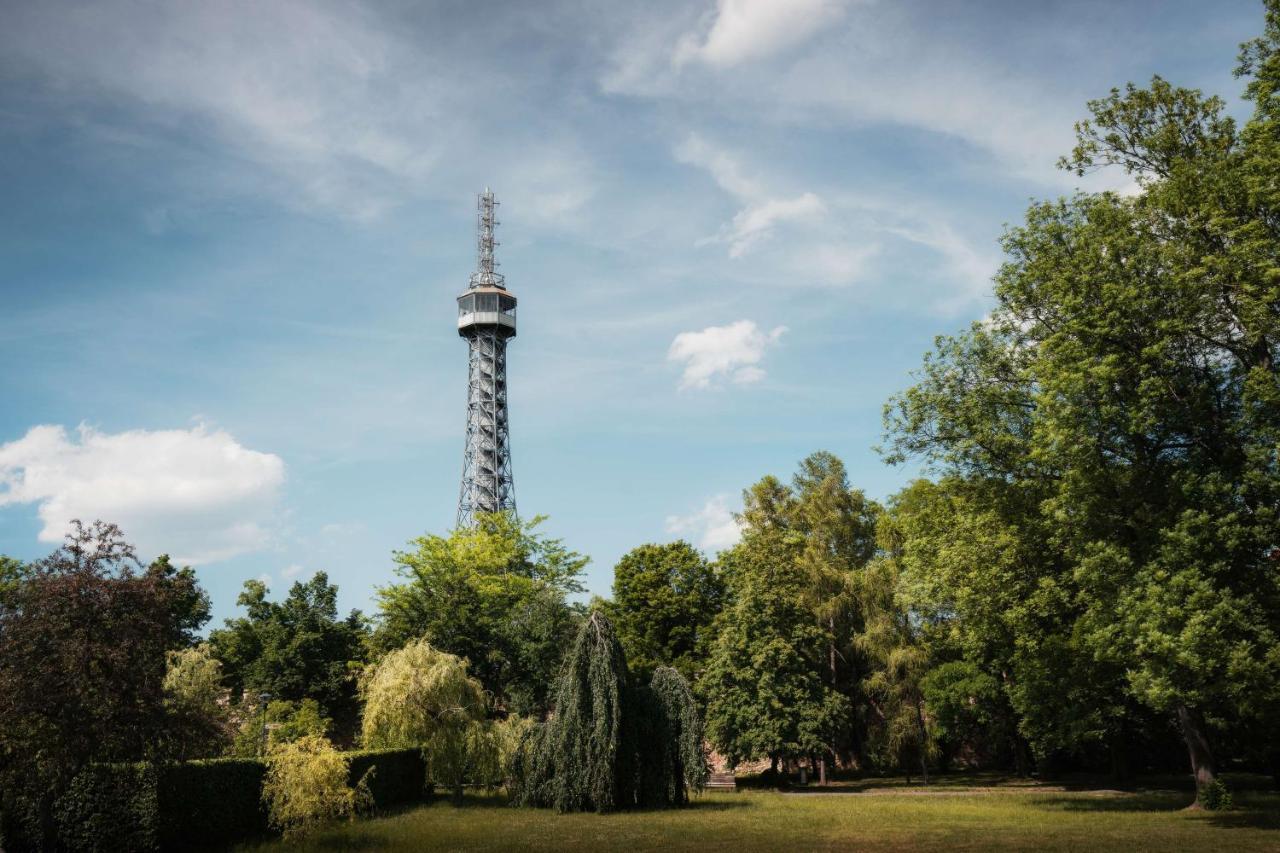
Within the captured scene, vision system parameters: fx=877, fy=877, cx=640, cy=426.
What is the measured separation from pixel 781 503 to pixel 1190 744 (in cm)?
2450

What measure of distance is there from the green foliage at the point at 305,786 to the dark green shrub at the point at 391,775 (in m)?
4.14

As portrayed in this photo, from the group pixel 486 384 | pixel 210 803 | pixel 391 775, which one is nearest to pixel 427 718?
pixel 391 775

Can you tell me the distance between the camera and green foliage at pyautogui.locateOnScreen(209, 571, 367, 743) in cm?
4025

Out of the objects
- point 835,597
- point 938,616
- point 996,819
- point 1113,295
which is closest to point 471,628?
point 835,597

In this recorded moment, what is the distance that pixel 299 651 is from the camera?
133ft

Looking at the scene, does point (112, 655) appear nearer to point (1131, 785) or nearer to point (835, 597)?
point (835, 597)

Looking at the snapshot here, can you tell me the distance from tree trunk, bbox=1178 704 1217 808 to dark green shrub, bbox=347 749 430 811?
21844mm

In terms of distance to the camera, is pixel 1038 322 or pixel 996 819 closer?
pixel 996 819

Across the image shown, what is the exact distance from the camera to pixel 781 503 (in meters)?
46.5

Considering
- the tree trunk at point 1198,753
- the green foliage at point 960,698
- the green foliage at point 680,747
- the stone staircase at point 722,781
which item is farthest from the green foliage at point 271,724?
the tree trunk at point 1198,753

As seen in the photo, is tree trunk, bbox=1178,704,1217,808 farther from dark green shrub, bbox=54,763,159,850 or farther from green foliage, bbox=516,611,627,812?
dark green shrub, bbox=54,763,159,850

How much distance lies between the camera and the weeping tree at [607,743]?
2500cm

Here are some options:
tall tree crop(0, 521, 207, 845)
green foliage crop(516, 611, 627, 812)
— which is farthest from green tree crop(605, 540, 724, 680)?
tall tree crop(0, 521, 207, 845)

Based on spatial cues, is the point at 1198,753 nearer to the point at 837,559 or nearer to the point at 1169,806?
the point at 1169,806
